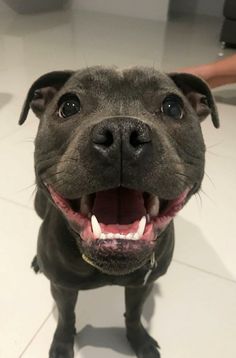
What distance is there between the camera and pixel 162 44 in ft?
15.7

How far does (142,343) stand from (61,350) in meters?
0.27

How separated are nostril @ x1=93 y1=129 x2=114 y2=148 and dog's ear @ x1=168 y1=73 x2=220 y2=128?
1.36 ft

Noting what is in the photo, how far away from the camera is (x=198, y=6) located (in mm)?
7309

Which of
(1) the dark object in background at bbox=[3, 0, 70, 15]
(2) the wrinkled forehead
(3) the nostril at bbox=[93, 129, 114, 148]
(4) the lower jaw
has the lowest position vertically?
(1) the dark object in background at bbox=[3, 0, 70, 15]

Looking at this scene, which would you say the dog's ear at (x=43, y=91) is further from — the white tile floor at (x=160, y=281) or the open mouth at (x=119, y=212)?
the white tile floor at (x=160, y=281)

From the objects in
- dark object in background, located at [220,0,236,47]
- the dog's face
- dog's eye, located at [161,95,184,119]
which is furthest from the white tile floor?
dark object in background, located at [220,0,236,47]

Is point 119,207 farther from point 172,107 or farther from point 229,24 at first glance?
point 229,24

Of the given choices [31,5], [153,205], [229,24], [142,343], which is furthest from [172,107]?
[31,5]

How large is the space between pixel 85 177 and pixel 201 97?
0.54m

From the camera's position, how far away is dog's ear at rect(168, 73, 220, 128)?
110 centimetres

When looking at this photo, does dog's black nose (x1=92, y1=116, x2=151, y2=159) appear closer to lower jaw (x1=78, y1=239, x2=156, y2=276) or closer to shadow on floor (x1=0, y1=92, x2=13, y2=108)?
lower jaw (x1=78, y1=239, x2=156, y2=276)

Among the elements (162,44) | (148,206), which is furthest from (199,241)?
(162,44)

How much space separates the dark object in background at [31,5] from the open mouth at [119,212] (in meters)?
5.86

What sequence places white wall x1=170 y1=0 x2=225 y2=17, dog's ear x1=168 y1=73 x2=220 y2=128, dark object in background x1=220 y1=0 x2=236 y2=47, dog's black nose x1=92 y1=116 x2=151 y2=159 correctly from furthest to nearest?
white wall x1=170 y1=0 x2=225 y2=17, dark object in background x1=220 y1=0 x2=236 y2=47, dog's ear x1=168 y1=73 x2=220 y2=128, dog's black nose x1=92 y1=116 x2=151 y2=159
